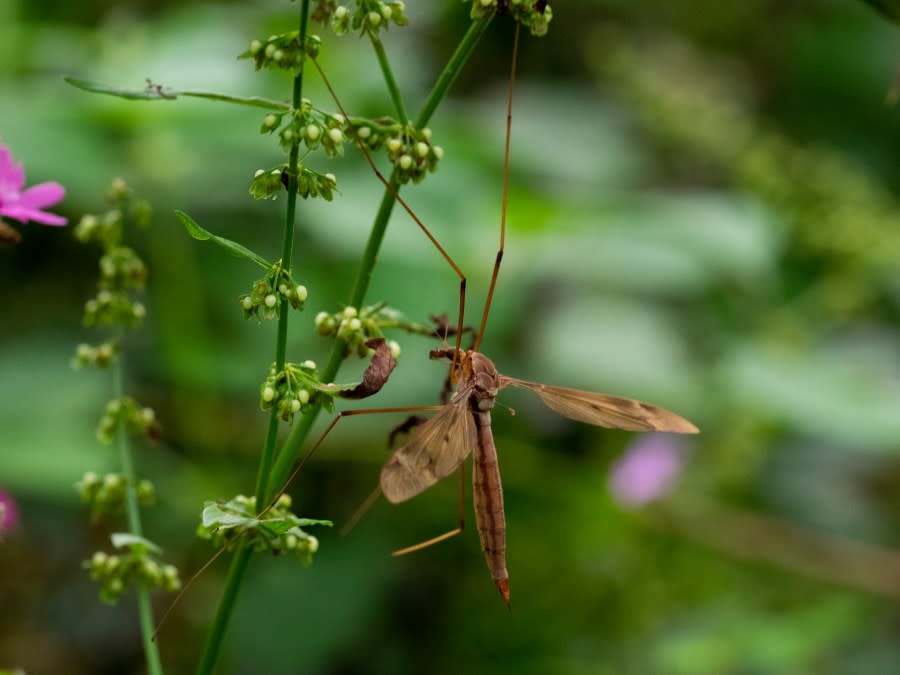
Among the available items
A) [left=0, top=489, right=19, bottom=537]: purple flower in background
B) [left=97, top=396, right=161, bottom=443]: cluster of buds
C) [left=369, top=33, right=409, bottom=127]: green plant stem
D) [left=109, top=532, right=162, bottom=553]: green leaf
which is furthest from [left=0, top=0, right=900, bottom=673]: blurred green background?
[left=369, top=33, right=409, bottom=127]: green plant stem

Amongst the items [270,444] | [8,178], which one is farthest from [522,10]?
[8,178]

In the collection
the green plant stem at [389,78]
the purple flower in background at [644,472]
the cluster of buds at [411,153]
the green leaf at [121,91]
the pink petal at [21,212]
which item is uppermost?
the green plant stem at [389,78]

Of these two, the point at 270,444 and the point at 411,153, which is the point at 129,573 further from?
the point at 411,153

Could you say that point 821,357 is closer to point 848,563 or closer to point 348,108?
point 848,563

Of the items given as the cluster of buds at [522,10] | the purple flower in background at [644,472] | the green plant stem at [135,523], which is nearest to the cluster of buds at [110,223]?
the green plant stem at [135,523]

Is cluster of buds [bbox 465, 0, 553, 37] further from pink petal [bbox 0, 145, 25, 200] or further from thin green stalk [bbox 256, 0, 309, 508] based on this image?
pink petal [bbox 0, 145, 25, 200]

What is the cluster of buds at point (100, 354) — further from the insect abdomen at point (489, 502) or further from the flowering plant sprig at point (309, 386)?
the insect abdomen at point (489, 502)

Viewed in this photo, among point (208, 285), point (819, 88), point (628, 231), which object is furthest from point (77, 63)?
point (819, 88)
